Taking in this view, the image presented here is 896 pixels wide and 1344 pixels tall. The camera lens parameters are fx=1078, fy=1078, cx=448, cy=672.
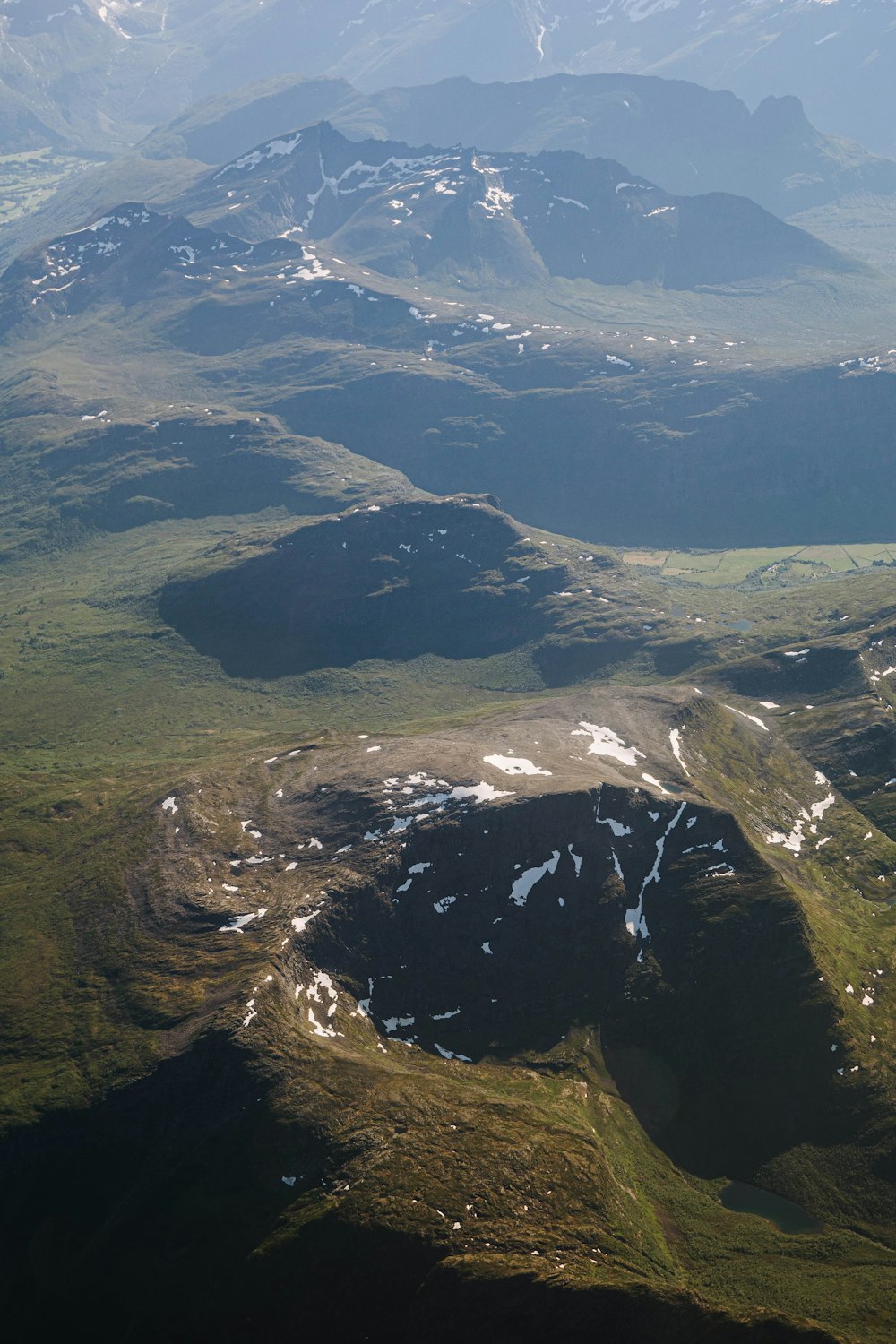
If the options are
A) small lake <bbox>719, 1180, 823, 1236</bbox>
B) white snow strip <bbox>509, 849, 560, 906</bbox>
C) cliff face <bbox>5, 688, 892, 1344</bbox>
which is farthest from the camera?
white snow strip <bbox>509, 849, 560, 906</bbox>

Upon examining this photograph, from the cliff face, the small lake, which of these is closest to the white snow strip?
the cliff face

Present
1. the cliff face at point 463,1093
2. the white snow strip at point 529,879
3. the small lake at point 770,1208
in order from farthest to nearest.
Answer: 1. the white snow strip at point 529,879
2. the small lake at point 770,1208
3. the cliff face at point 463,1093

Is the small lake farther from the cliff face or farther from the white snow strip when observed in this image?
the white snow strip

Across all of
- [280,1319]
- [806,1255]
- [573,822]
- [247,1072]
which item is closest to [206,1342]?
[280,1319]

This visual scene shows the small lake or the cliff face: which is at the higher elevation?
the cliff face

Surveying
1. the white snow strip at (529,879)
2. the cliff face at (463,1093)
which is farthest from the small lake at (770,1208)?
the white snow strip at (529,879)

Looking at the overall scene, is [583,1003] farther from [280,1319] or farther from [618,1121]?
[280,1319]

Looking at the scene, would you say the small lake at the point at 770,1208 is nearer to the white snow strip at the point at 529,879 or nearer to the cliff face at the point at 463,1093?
the cliff face at the point at 463,1093

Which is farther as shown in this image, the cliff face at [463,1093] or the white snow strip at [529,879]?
the white snow strip at [529,879]
